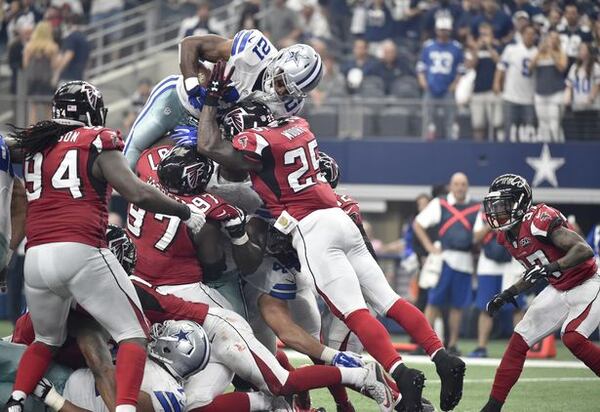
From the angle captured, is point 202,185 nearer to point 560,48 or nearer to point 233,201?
point 233,201

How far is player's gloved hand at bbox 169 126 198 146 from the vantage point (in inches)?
311

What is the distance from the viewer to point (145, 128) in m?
8.62

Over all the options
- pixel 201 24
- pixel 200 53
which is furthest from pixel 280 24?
pixel 200 53

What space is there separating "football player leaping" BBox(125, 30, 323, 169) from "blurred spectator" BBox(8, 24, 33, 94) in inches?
311

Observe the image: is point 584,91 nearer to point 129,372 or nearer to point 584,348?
point 584,348

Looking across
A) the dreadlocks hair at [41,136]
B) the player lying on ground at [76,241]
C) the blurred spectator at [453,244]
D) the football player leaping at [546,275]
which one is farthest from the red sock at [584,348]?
the blurred spectator at [453,244]

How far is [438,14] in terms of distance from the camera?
16.9 m

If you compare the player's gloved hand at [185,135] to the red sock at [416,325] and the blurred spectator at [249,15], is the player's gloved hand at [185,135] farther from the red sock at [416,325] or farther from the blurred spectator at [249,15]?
the blurred spectator at [249,15]

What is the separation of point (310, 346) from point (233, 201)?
106cm

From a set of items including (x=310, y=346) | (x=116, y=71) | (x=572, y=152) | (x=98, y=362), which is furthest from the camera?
(x=116, y=71)

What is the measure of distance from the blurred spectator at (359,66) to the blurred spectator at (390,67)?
0.09 metres

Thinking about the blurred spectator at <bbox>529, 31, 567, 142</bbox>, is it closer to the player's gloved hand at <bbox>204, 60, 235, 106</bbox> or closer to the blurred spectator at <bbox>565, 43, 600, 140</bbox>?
the blurred spectator at <bbox>565, 43, 600, 140</bbox>

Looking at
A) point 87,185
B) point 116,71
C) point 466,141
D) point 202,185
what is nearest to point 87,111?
point 87,185

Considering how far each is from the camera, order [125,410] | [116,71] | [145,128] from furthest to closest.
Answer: [116,71] → [145,128] → [125,410]
